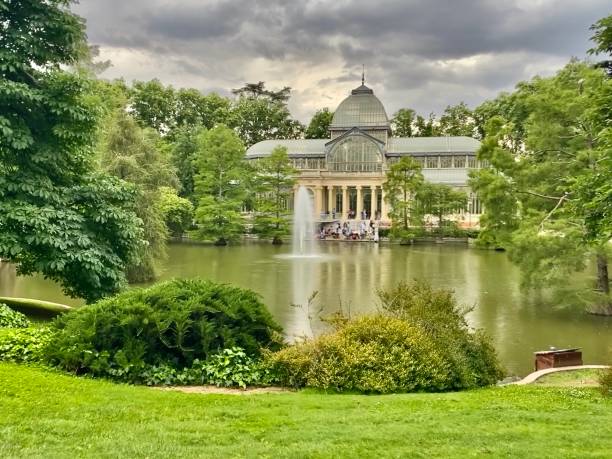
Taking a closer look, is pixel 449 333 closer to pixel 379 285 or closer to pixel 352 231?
pixel 379 285

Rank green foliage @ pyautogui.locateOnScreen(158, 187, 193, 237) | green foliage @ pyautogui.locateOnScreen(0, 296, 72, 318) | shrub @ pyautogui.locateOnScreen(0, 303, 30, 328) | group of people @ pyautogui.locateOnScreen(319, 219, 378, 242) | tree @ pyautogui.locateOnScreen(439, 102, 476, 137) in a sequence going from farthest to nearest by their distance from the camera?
tree @ pyautogui.locateOnScreen(439, 102, 476, 137)
group of people @ pyautogui.locateOnScreen(319, 219, 378, 242)
green foliage @ pyautogui.locateOnScreen(158, 187, 193, 237)
green foliage @ pyautogui.locateOnScreen(0, 296, 72, 318)
shrub @ pyautogui.locateOnScreen(0, 303, 30, 328)

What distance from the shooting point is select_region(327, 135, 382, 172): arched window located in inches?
2071

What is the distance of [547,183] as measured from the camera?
1781cm

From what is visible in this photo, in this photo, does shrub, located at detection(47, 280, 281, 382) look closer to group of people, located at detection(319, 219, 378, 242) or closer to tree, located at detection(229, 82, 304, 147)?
group of people, located at detection(319, 219, 378, 242)

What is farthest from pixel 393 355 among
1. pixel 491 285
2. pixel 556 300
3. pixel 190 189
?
pixel 190 189

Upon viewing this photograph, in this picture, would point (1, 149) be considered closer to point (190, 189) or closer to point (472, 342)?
point (472, 342)

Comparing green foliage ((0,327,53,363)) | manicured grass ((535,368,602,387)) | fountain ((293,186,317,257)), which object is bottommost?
manicured grass ((535,368,602,387))

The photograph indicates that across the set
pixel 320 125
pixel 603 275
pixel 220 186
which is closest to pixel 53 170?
pixel 603 275

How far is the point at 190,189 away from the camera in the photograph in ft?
148

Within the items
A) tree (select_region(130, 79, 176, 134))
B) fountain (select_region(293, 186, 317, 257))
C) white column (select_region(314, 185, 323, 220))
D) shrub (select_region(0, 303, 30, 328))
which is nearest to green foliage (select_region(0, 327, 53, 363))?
shrub (select_region(0, 303, 30, 328))

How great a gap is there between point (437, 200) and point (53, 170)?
1372 inches

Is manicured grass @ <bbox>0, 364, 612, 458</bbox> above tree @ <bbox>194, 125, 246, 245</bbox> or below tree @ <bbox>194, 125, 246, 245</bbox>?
below

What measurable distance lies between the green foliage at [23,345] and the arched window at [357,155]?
1849 inches

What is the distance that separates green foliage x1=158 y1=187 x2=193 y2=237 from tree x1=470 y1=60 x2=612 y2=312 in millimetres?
17172
